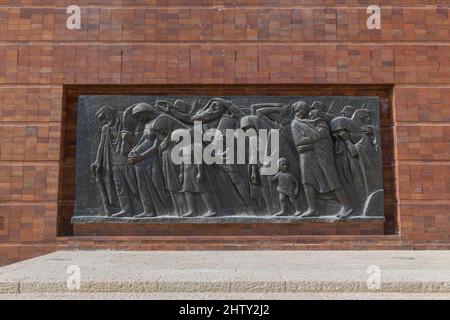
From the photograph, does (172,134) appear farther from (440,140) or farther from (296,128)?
(440,140)

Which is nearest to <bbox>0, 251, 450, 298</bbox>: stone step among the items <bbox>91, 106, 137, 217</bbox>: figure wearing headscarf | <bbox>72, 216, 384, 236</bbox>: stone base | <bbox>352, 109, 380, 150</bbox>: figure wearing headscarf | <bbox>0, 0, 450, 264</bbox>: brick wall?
<bbox>72, 216, 384, 236</bbox>: stone base

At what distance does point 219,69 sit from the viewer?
288 inches

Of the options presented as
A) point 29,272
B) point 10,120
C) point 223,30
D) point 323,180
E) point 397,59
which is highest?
point 223,30

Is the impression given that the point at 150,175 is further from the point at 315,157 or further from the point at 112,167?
the point at 315,157

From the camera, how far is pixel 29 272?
448cm

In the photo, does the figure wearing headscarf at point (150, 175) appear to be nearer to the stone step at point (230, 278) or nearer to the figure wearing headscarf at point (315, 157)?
the stone step at point (230, 278)

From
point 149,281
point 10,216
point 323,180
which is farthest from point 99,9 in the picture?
point 149,281

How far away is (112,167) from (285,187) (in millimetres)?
2649

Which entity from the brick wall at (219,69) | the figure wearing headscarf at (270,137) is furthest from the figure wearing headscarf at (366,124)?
the figure wearing headscarf at (270,137)

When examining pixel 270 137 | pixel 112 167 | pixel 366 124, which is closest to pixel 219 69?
pixel 270 137

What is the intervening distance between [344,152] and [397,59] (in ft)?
5.77

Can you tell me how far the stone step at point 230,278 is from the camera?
397 centimetres

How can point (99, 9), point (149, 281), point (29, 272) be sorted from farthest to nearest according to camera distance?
point (99, 9) < point (29, 272) < point (149, 281)

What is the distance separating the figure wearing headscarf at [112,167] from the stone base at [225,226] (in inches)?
10.1
